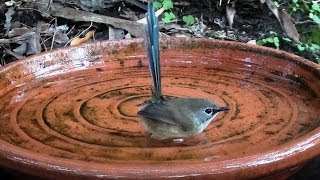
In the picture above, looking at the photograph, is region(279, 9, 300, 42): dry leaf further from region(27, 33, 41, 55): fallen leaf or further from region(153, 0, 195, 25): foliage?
region(27, 33, 41, 55): fallen leaf

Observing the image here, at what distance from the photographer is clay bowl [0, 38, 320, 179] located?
1.56m

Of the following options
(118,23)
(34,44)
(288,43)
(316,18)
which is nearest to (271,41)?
(288,43)

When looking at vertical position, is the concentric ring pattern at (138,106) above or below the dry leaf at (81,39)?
above

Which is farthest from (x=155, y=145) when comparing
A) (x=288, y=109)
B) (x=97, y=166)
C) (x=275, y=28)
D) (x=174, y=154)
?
(x=275, y=28)

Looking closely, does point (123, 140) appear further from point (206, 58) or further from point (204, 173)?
point (206, 58)

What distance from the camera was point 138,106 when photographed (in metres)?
2.10

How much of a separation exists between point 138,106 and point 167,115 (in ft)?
0.90

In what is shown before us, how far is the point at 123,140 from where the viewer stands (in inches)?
71.7

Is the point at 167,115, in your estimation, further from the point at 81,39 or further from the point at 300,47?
the point at 300,47

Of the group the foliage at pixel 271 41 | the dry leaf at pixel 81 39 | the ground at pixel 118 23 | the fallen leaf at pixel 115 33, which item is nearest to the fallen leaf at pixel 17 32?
the ground at pixel 118 23

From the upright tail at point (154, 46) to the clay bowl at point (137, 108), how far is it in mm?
123

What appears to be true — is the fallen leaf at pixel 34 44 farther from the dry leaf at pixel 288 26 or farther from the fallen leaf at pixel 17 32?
the dry leaf at pixel 288 26

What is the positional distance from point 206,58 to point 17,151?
117cm

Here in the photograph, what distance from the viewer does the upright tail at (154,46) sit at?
1.94 meters
